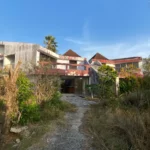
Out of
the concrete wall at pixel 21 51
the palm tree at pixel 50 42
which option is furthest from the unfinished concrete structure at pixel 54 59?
the palm tree at pixel 50 42

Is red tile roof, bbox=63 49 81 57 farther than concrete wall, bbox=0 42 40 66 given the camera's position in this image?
Yes

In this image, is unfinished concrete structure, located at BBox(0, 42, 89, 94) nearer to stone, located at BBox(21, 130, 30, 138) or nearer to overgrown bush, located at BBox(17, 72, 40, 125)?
overgrown bush, located at BBox(17, 72, 40, 125)

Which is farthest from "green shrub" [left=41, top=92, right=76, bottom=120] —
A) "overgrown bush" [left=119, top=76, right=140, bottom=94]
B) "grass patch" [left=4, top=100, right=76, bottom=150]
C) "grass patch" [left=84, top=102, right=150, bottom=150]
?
"overgrown bush" [left=119, top=76, right=140, bottom=94]

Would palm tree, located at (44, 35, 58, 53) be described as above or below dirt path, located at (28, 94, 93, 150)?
above

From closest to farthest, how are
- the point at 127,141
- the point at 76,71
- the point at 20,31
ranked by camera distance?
the point at 127,141
the point at 20,31
the point at 76,71

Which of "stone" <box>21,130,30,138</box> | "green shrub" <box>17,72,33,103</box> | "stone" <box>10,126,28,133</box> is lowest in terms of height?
"stone" <box>21,130,30,138</box>

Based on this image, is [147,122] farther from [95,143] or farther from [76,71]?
[76,71]

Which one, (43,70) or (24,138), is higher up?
(43,70)

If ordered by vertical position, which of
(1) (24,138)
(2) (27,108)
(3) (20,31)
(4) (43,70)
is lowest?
(1) (24,138)

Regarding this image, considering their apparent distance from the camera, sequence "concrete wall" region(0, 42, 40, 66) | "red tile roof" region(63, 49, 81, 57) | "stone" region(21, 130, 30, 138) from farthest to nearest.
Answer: "red tile roof" region(63, 49, 81, 57), "concrete wall" region(0, 42, 40, 66), "stone" region(21, 130, 30, 138)

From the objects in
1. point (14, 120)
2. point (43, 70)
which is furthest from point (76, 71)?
point (14, 120)

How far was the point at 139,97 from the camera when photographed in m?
6.94

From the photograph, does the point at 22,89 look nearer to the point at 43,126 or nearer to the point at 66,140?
the point at 43,126

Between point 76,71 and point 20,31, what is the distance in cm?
743
